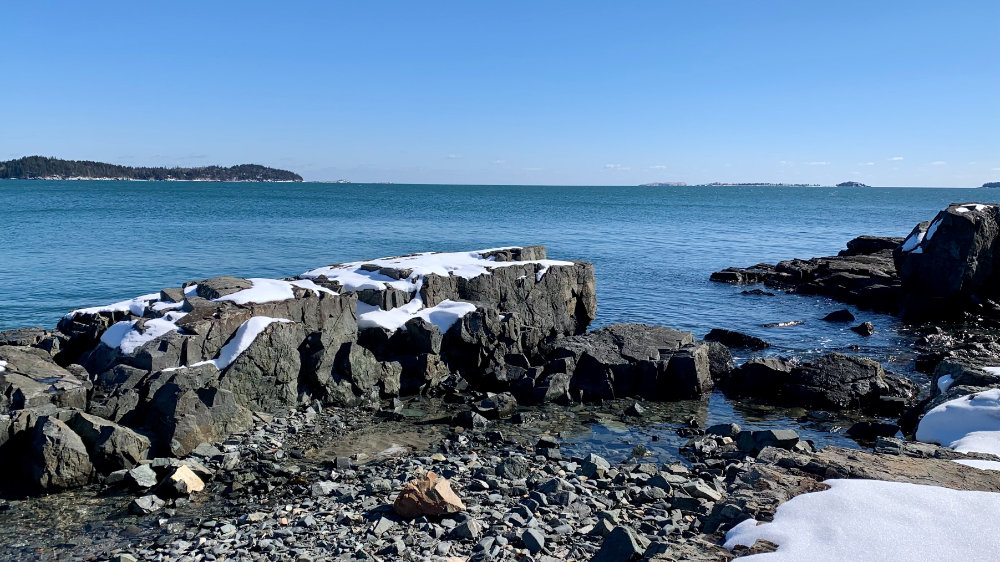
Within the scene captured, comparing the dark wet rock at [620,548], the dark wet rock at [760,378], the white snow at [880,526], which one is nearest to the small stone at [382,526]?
the dark wet rock at [620,548]

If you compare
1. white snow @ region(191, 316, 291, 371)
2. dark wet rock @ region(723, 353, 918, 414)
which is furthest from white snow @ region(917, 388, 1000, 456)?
white snow @ region(191, 316, 291, 371)

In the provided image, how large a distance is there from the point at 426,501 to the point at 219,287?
1196cm

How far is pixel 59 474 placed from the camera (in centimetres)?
1394

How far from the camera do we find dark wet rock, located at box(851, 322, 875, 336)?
32.4m

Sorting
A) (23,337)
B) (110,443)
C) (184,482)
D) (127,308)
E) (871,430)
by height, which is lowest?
(871,430)

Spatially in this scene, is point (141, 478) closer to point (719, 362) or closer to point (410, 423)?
point (410, 423)

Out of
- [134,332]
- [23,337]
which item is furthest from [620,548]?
[23,337]

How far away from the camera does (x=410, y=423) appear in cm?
1894

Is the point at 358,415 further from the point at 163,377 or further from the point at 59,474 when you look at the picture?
the point at 59,474

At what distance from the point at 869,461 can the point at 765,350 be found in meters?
19.4

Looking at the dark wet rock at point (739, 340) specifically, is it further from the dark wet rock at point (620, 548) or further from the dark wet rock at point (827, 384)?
the dark wet rock at point (620, 548)

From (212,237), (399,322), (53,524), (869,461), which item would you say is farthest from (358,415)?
(212,237)

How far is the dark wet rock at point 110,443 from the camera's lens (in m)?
14.6

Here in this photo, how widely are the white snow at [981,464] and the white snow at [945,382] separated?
8198 mm
